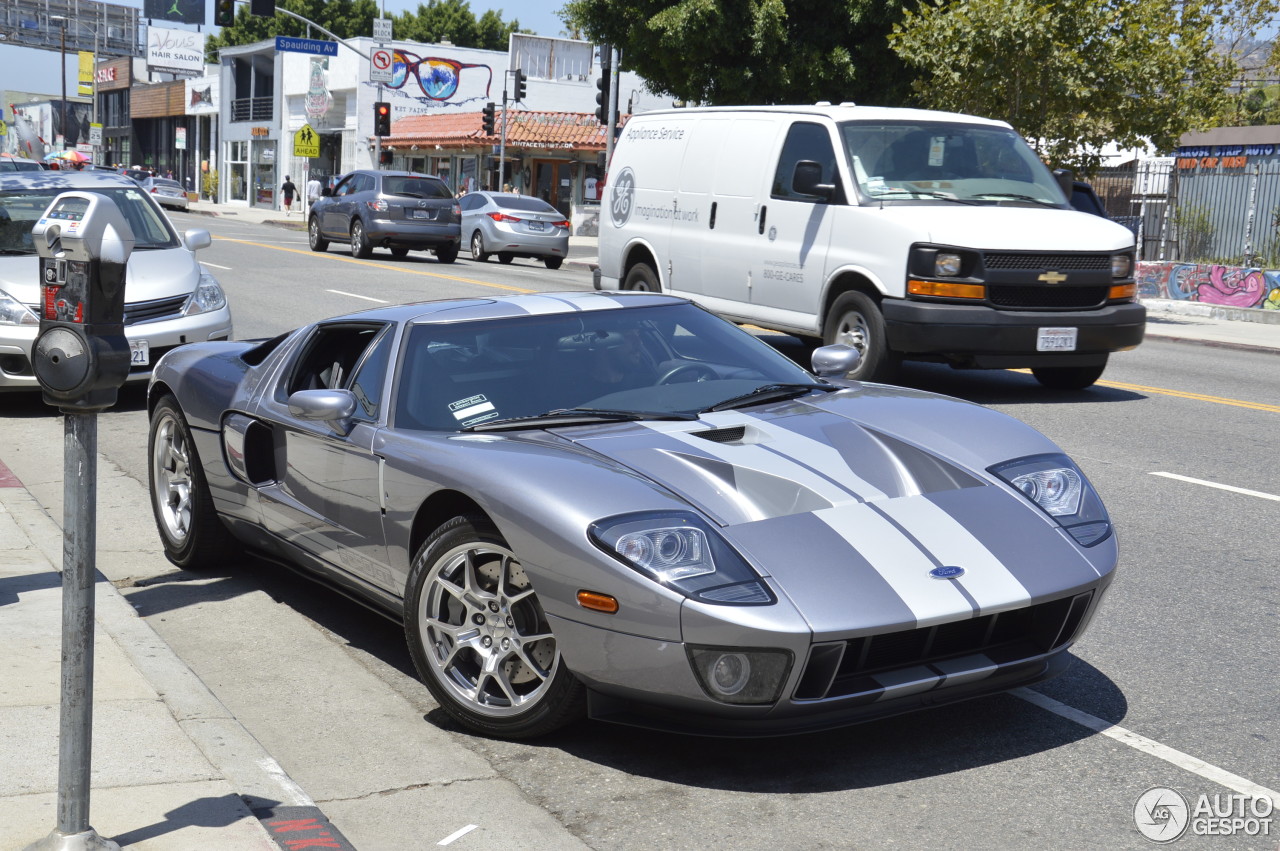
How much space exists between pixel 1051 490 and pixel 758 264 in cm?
752

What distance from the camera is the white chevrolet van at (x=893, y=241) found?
10211 mm

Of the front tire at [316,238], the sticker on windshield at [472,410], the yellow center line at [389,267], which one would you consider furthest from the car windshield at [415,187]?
the sticker on windshield at [472,410]

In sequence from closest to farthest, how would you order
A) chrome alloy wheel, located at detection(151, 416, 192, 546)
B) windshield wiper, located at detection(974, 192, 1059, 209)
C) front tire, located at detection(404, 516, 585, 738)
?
1. front tire, located at detection(404, 516, 585, 738)
2. chrome alloy wheel, located at detection(151, 416, 192, 546)
3. windshield wiper, located at detection(974, 192, 1059, 209)

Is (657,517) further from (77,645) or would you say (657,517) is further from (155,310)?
(155,310)

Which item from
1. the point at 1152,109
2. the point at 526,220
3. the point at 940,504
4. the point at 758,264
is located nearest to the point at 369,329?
the point at 940,504

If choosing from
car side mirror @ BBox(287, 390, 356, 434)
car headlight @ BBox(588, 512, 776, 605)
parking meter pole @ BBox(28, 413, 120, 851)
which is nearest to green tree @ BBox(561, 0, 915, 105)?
car side mirror @ BBox(287, 390, 356, 434)

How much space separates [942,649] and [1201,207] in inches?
807

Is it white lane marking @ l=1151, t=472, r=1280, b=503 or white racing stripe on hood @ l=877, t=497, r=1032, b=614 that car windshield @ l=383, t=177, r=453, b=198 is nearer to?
white lane marking @ l=1151, t=472, r=1280, b=503

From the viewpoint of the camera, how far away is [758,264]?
11766 millimetres

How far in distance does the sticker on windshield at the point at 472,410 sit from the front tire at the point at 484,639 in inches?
19.3

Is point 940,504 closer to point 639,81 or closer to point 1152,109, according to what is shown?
point 1152,109

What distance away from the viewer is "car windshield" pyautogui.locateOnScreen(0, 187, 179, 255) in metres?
10.9

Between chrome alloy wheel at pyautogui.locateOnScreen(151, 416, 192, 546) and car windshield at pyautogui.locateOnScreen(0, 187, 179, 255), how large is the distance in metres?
4.65

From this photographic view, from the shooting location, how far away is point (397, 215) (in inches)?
1068
